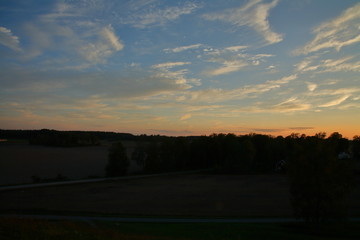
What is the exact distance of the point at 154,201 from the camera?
39938 millimetres

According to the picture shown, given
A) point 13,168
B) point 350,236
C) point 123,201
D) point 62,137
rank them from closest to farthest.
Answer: point 350,236 → point 123,201 → point 13,168 → point 62,137

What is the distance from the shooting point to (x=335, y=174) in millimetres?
25906

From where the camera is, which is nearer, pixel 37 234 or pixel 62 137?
pixel 37 234

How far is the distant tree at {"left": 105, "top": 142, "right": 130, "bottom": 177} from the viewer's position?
239ft

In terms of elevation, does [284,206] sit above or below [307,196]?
below

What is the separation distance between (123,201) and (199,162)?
56.5m

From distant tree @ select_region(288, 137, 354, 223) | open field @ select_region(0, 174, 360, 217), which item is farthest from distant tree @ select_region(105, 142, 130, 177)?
distant tree @ select_region(288, 137, 354, 223)

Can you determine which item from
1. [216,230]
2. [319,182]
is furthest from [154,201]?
[319,182]

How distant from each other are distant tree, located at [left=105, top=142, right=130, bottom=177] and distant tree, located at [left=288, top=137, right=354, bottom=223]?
52.9 metres

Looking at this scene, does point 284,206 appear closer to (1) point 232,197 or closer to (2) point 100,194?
(1) point 232,197

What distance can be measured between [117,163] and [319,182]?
181ft

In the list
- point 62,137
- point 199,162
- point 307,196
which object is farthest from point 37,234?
point 62,137

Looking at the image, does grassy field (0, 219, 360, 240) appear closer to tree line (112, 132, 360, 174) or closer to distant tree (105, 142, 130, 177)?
distant tree (105, 142, 130, 177)

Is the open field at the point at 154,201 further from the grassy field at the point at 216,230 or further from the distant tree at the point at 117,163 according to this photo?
the distant tree at the point at 117,163
